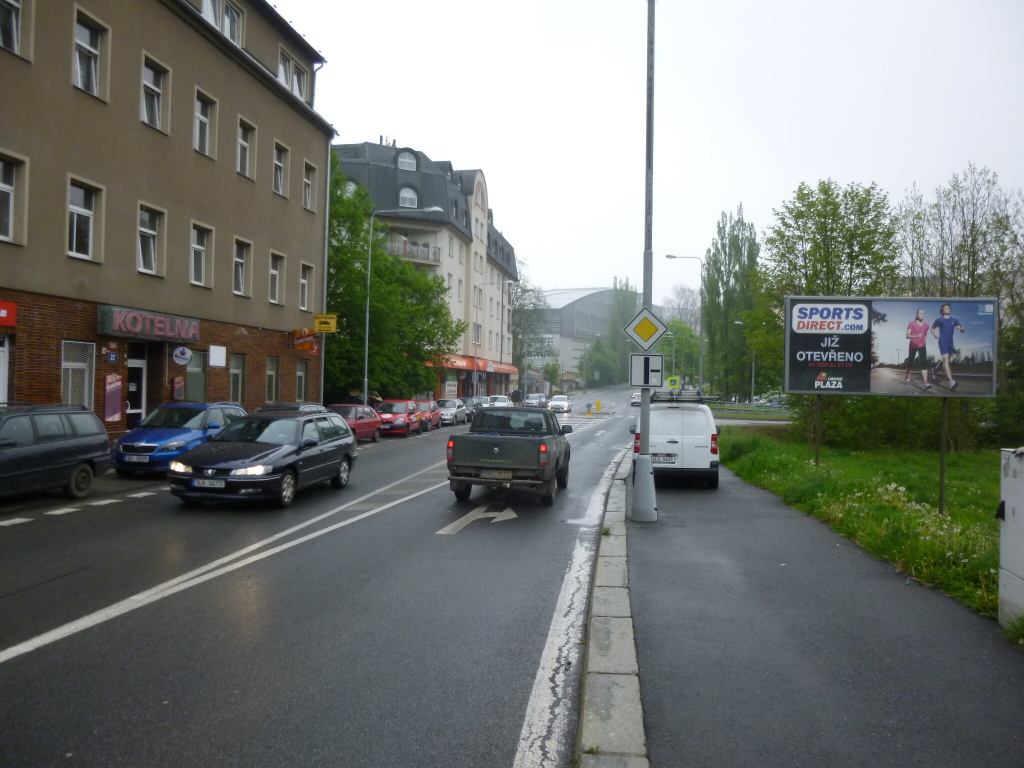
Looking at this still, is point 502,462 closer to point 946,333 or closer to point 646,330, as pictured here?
point 646,330

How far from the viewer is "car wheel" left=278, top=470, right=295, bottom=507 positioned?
12.4 m

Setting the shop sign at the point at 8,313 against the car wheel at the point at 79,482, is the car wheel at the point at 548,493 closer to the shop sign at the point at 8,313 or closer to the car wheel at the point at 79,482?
the car wheel at the point at 79,482

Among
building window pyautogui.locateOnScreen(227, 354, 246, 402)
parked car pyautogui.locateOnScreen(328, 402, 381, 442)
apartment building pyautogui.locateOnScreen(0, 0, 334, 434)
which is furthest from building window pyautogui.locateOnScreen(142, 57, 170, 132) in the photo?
parked car pyautogui.locateOnScreen(328, 402, 381, 442)

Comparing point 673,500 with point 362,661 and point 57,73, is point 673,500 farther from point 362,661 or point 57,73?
point 57,73

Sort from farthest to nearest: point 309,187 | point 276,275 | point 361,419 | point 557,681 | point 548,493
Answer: point 309,187
point 276,275
point 361,419
point 548,493
point 557,681

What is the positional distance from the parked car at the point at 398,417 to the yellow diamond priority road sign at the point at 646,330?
22.0 meters

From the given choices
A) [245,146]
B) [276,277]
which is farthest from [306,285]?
[245,146]

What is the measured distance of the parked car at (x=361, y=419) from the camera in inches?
1127

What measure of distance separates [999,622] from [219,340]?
926 inches

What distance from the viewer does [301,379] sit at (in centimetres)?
3225

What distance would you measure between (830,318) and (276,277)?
20994 millimetres

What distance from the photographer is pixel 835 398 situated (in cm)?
2658

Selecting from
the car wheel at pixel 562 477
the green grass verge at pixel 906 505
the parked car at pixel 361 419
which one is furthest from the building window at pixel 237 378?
the green grass verge at pixel 906 505

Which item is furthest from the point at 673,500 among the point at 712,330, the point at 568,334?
the point at 568,334
